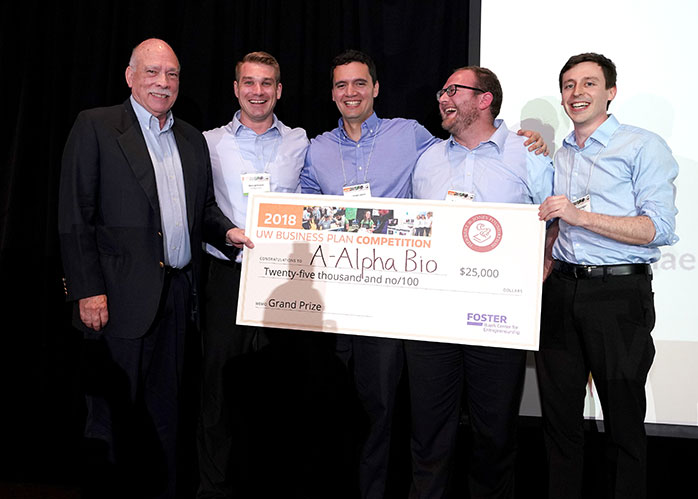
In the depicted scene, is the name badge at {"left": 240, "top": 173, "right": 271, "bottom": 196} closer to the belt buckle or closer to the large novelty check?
the large novelty check

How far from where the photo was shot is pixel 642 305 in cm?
223

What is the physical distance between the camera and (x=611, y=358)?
2.22 metres

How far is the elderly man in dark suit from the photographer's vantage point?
89.4 inches

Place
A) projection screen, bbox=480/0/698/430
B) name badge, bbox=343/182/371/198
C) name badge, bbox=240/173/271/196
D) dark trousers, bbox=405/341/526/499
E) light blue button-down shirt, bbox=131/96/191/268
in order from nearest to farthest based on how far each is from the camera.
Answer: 1. dark trousers, bbox=405/341/526/499
2. light blue button-down shirt, bbox=131/96/191/268
3. name badge, bbox=343/182/371/198
4. name badge, bbox=240/173/271/196
5. projection screen, bbox=480/0/698/430

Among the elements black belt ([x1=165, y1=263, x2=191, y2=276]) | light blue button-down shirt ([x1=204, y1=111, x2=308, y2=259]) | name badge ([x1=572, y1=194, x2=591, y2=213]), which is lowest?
black belt ([x1=165, y1=263, x2=191, y2=276])

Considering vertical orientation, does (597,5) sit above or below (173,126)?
above

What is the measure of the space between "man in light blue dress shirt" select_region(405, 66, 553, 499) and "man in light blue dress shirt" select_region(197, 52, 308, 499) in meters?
0.77

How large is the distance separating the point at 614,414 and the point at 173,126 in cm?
218

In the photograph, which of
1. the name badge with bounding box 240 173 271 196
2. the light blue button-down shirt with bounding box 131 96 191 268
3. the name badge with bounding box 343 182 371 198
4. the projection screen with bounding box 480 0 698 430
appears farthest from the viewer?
the projection screen with bounding box 480 0 698 430

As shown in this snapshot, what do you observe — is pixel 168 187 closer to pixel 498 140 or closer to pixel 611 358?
pixel 498 140

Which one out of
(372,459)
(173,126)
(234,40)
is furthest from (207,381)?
(234,40)

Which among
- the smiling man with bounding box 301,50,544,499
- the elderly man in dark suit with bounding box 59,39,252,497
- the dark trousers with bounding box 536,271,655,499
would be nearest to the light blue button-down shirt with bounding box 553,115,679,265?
the dark trousers with bounding box 536,271,655,499

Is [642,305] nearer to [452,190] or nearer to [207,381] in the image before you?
[452,190]

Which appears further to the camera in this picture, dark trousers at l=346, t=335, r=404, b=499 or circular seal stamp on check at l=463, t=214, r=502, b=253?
dark trousers at l=346, t=335, r=404, b=499
